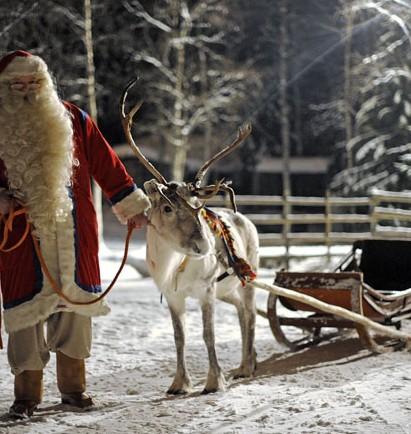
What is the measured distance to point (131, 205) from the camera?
4.88 meters

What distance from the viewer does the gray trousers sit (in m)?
4.63

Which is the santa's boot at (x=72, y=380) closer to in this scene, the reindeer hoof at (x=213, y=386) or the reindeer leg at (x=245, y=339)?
the reindeer hoof at (x=213, y=386)

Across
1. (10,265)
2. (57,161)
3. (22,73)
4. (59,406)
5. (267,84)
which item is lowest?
(59,406)

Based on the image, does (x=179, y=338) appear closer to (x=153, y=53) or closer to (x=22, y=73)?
(x=22, y=73)

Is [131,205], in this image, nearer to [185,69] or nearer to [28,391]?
[28,391]

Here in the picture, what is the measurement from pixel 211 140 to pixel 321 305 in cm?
2191

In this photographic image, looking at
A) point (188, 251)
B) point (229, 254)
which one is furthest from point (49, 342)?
point (229, 254)

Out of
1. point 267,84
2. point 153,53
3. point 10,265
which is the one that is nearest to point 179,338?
point 10,265

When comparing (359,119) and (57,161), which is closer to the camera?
(57,161)

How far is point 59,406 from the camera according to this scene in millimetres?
4867

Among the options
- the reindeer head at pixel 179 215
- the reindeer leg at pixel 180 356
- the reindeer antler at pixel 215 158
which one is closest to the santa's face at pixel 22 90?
the reindeer head at pixel 179 215

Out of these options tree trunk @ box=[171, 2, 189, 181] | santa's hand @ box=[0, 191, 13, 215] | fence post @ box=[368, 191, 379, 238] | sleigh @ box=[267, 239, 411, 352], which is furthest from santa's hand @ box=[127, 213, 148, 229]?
Result: tree trunk @ box=[171, 2, 189, 181]

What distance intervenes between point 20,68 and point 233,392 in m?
2.50

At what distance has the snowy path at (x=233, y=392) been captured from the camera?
4.37 meters
